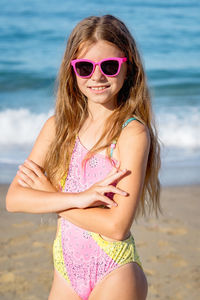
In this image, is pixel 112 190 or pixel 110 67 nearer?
pixel 112 190

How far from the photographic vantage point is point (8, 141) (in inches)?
332

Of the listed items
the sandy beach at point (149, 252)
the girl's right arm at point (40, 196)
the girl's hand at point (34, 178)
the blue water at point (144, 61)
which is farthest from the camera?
the blue water at point (144, 61)

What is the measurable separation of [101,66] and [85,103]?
43cm

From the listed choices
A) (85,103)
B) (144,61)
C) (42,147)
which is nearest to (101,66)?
(85,103)

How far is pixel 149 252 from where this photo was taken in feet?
15.7

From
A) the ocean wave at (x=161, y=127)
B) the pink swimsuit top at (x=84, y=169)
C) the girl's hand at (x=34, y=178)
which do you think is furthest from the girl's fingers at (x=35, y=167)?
the ocean wave at (x=161, y=127)

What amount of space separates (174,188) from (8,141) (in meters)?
3.37

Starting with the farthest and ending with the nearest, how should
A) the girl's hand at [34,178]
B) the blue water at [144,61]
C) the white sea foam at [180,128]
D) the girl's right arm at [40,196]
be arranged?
the white sea foam at [180,128] < the blue water at [144,61] < the girl's hand at [34,178] < the girl's right arm at [40,196]

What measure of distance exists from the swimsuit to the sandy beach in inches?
66.7

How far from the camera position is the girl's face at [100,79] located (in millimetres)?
2434

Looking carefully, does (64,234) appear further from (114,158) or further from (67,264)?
(114,158)

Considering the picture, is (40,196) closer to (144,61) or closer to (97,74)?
(97,74)

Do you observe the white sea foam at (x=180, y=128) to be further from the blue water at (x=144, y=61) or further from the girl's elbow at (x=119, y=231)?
the girl's elbow at (x=119, y=231)

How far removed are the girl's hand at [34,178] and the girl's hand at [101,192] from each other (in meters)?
0.27
